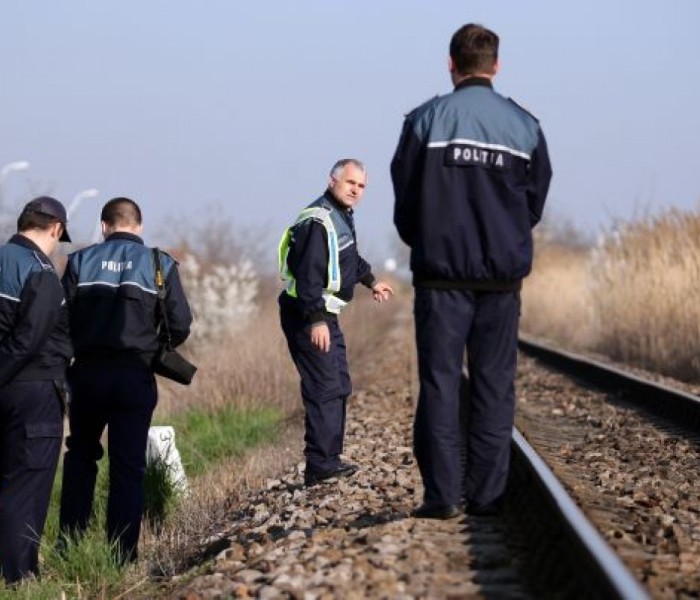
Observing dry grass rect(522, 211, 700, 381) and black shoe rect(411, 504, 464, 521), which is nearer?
black shoe rect(411, 504, 464, 521)

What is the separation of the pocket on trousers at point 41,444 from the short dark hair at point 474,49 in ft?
9.14

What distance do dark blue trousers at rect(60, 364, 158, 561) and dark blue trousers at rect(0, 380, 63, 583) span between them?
352 mm

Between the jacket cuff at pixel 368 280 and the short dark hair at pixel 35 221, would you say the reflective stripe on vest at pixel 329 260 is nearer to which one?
the jacket cuff at pixel 368 280

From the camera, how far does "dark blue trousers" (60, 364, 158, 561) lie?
8.09 metres

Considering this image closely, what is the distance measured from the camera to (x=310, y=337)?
335 inches

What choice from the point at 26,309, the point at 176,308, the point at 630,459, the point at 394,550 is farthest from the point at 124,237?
the point at 630,459

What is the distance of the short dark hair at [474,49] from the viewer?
6645 mm

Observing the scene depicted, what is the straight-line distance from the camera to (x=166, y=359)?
27.1 feet

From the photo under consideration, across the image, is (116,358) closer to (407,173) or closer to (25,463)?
(25,463)

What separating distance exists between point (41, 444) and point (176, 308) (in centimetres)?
106

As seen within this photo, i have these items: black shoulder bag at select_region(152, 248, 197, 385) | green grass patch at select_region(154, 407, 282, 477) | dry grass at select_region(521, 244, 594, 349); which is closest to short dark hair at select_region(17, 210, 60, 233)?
black shoulder bag at select_region(152, 248, 197, 385)

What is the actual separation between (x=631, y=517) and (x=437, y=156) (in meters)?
1.97

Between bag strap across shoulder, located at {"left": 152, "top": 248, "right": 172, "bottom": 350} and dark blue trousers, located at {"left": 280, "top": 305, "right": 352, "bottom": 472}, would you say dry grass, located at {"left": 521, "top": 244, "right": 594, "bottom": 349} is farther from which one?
bag strap across shoulder, located at {"left": 152, "top": 248, "right": 172, "bottom": 350}

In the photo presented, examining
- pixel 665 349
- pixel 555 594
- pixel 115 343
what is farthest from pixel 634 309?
pixel 555 594
